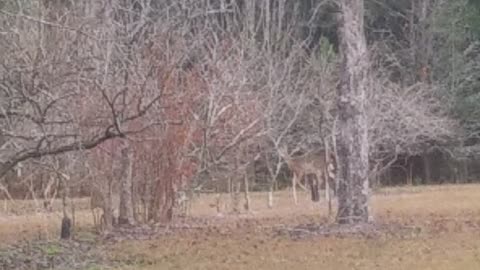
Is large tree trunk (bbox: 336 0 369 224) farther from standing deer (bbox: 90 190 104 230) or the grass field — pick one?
standing deer (bbox: 90 190 104 230)

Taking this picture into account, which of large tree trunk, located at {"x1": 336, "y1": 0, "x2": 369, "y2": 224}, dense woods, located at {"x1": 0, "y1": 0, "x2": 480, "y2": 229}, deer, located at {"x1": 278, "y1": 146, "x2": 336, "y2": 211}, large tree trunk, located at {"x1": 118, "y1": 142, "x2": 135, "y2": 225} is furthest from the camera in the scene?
deer, located at {"x1": 278, "y1": 146, "x2": 336, "y2": 211}

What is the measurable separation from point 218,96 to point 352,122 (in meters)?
3.66

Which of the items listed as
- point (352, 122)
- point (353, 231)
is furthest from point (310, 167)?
point (353, 231)

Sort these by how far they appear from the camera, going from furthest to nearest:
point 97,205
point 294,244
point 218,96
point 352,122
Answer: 1. point 218,96
2. point 97,205
3. point 352,122
4. point 294,244

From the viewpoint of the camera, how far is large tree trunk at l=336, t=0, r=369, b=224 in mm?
16953

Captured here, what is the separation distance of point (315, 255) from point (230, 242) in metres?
1.96

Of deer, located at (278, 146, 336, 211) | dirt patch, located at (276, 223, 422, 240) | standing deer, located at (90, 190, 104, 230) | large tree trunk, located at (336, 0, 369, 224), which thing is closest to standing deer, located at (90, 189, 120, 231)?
standing deer, located at (90, 190, 104, 230)

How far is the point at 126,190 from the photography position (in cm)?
1767

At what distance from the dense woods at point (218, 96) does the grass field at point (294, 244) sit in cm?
102

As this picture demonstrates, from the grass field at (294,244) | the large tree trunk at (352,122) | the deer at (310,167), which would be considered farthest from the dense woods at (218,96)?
the grass field at (294,244)

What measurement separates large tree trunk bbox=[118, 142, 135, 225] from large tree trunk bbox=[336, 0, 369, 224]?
11.5 ft

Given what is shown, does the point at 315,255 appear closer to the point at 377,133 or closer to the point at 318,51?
the point at 377,133

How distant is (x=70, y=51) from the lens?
42.7 ft

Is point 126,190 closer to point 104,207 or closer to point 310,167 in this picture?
point 104,207
